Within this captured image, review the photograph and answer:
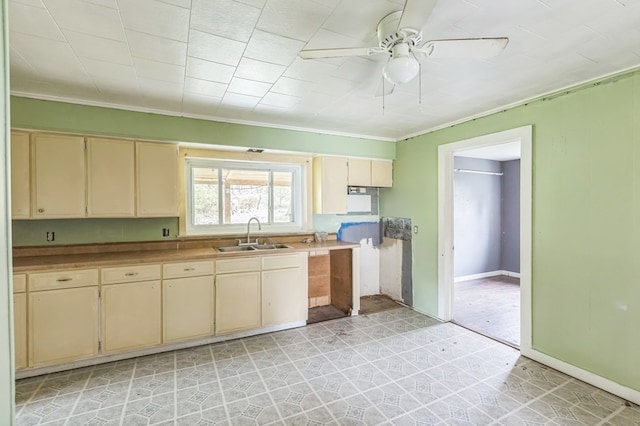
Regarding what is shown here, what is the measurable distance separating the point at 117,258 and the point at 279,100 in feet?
7.02

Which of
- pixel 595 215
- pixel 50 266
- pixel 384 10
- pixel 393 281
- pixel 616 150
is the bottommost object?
pixel 393 281

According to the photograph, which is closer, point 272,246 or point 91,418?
point 91,418

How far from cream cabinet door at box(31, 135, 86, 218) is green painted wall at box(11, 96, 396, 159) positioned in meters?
0.16

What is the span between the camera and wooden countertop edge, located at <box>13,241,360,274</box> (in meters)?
2.58

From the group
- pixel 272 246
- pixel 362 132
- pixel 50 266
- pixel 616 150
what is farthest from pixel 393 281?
pixel 50 266

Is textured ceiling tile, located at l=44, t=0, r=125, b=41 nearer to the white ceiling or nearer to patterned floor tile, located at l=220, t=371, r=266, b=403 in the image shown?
the white ceiling

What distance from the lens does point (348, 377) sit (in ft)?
8.39

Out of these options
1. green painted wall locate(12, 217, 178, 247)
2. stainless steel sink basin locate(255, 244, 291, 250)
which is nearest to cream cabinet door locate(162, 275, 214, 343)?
green painted wall locate(12, 217, 178, 247)

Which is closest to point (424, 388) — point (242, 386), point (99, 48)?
point (242, 386)

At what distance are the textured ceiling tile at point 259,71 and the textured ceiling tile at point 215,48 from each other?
0.08 meters

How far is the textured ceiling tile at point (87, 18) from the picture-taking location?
1.57 metres

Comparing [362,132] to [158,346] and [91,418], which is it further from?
[91,418]

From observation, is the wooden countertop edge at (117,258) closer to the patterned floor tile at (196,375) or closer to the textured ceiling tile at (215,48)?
the patterned floor tile at (196,375)

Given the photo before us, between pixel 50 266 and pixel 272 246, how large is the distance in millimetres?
2131
